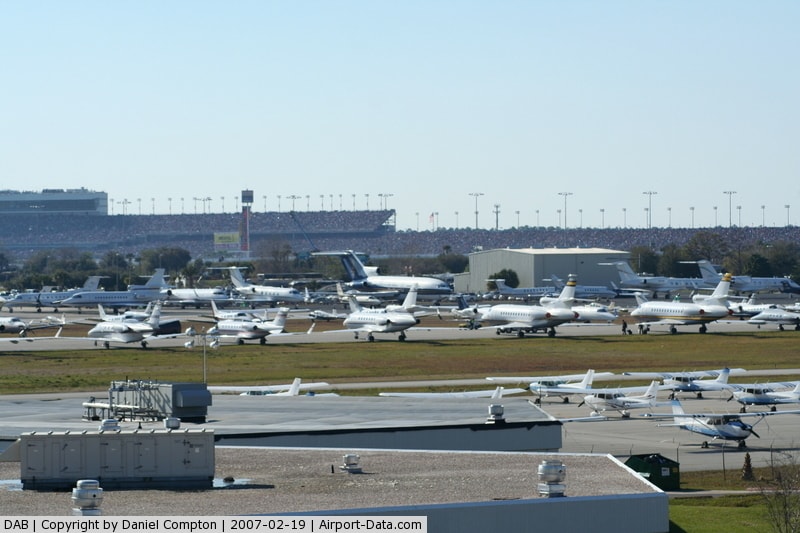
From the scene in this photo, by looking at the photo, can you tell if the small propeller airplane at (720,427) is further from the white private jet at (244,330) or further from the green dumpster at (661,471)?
the white private jet at (244,330)

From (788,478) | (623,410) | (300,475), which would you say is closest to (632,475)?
(300,475)

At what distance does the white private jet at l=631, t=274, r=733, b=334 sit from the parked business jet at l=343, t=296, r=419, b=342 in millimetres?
28494

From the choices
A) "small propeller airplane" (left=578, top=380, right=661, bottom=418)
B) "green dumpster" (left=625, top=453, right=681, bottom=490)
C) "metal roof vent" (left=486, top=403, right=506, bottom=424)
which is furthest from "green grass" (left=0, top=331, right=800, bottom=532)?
"metal roof vent" (left=486, top=403, right=506, bottom=424)

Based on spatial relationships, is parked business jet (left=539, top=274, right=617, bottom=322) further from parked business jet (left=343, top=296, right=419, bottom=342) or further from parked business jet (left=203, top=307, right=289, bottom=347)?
parked business jet (left=203, top=307, right=289, bottom=347)

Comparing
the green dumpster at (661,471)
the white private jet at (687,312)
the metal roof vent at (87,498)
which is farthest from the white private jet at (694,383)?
the metal roof vent at (87,498)

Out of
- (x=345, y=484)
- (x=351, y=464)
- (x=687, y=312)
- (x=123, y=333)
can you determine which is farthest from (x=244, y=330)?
Answer: (x=345, y=484)

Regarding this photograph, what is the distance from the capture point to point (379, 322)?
14412 cm

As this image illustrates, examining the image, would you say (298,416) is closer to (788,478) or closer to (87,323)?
(788,478)

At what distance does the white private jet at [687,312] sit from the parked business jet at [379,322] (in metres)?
28.5

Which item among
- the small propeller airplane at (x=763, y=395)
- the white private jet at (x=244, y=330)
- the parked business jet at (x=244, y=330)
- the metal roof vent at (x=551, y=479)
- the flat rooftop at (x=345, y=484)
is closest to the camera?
the flat rooftop at (x=345, y=484)

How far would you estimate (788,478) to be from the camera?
2069 inches

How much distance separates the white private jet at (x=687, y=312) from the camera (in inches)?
5910

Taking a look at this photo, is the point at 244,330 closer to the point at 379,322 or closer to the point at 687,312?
the point at 379,322

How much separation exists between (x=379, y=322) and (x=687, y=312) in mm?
35020
